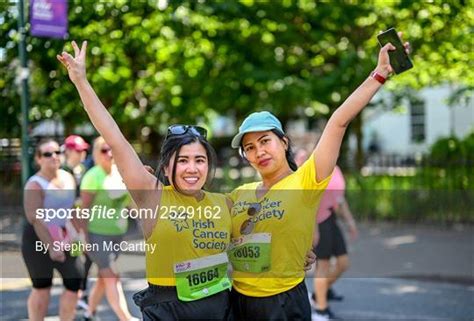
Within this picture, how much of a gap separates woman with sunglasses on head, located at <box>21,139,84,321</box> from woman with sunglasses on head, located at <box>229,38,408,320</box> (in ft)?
7.18

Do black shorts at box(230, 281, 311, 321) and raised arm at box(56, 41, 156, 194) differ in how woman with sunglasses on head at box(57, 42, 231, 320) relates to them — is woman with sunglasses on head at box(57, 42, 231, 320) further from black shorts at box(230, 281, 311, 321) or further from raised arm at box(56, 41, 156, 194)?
black shorts at box(230, 281, 311, 321)

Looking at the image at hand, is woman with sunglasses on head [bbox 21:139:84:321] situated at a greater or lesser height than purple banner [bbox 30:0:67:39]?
lesser

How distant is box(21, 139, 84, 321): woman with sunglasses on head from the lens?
210 inches

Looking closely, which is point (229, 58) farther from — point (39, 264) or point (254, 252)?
point (254, 252)

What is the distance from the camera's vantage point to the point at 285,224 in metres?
3.44

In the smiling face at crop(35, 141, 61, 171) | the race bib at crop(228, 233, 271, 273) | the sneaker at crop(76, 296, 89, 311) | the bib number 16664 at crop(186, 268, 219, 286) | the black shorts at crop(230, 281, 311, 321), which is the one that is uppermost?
the smiling face at crop(35, 141, 61, 171)

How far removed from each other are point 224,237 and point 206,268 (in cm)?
17

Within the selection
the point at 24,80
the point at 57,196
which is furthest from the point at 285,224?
the point at 24,80

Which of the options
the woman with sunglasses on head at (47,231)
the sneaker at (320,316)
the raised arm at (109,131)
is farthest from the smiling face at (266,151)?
the sneaker at (320,316)

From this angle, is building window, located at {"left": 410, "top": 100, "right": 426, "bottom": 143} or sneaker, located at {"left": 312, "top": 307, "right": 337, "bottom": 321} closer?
sneaker, located at {"left": 312, "top": 307, "right": 337, "bottom": 321}

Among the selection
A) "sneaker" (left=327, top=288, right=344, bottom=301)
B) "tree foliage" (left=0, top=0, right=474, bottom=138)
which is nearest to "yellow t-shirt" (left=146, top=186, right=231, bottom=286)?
"sneaker" (left=327, top=288, right=344, bottom=301)

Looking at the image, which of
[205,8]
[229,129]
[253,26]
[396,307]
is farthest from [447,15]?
[229,129]

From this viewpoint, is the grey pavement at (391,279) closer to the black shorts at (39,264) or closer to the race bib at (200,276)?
the black shorts at (39,264)

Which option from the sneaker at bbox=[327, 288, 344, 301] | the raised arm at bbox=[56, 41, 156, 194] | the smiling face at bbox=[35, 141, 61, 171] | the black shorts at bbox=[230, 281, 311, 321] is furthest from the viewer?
the sneaker at bbox=[327, 288, 344, 301]
